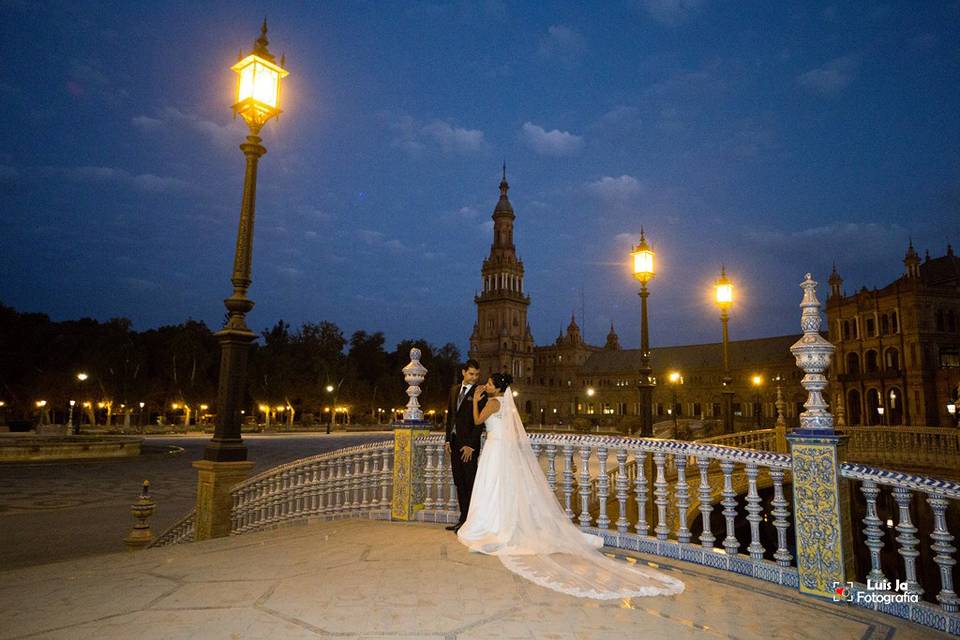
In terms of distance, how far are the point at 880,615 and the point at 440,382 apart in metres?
85.3

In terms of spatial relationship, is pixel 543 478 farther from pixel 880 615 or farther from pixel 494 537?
pixel 880 615

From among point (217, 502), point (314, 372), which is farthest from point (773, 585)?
point (314, 372)

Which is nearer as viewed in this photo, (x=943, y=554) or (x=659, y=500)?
(x=943, y=554)

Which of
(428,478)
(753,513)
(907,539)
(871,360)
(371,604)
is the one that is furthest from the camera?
(871,360)

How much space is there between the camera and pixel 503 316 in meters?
106

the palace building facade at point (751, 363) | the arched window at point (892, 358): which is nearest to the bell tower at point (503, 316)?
the palace building facade at point (751, 363)

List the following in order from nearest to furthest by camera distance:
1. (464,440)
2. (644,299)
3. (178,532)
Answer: (464,440) → (178,532) → (644,299)

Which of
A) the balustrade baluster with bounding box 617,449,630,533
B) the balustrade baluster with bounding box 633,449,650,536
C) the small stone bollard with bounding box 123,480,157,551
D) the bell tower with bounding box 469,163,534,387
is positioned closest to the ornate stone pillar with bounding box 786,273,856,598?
the balustrade baluster with bounding box 633,449,650,536

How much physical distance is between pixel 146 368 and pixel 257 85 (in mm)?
58614

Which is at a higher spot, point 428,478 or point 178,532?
point 428,478

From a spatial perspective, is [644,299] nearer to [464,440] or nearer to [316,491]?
[464,440]

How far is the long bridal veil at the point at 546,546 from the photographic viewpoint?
187 inches

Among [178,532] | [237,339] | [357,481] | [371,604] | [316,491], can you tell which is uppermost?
[237,339]

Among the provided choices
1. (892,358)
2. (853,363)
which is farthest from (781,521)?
(853,363)
